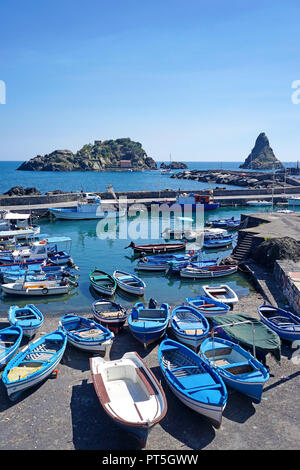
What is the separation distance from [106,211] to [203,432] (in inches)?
1629

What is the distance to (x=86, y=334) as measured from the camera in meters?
14.4

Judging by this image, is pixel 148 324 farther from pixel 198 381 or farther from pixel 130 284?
pixel 130 284

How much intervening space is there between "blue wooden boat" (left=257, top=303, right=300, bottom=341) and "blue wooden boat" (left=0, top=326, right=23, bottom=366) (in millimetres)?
10567

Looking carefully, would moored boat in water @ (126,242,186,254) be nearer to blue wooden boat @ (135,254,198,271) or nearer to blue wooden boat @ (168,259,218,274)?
blue wooden boat @ (135,254,198,271)

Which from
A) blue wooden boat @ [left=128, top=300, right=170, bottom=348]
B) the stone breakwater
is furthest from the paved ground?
the stone breakwater

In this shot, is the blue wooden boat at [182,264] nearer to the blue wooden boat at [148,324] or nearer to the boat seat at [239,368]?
the blue wooden boat at [148,324]

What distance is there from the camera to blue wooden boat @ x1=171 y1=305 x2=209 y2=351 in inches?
549

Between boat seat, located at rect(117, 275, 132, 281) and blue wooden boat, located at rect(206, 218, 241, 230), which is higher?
blue wooden boat, located at rect(206, 218, 241, 230)

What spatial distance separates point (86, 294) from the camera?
21797 mm

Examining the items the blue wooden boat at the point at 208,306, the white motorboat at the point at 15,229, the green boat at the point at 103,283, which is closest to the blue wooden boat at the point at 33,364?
the blue wooden boat at the point at 208,306

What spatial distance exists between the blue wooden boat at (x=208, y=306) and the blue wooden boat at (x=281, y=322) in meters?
1.81

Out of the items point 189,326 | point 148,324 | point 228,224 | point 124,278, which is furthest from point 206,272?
point 228,224

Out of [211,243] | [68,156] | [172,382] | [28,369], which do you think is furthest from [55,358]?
[68,156]

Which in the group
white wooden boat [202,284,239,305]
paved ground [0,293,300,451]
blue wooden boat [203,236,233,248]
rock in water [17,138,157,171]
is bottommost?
paved ground [0,293,300,451]
